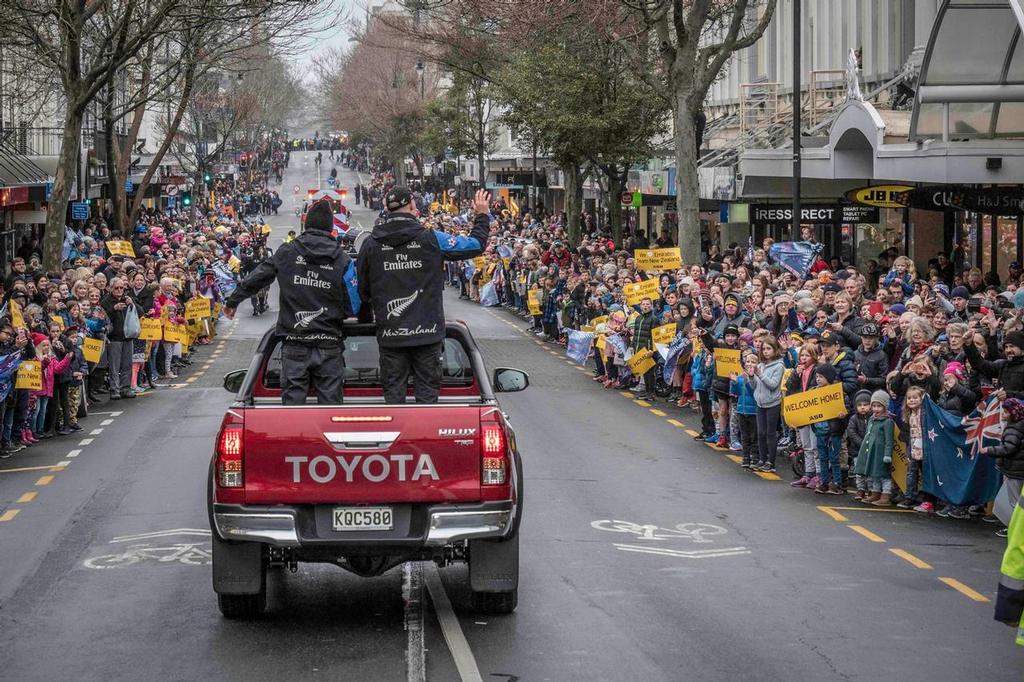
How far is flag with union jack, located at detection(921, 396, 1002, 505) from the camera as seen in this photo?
48.4 feet

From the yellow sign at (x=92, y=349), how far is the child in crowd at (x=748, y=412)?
9.83 metres

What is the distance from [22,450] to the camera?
1984cm

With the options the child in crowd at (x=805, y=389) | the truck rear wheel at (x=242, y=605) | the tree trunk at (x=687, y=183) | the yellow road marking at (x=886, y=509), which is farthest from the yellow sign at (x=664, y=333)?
the truck rear wheel at (x=242, y=605)

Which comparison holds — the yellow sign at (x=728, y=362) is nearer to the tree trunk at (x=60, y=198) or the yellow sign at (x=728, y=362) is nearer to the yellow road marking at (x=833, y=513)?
the yellow road marking at (x=833, y=513)

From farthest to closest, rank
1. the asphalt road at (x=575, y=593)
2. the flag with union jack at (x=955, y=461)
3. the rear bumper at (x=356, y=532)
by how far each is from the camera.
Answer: the flag with union jack at (x=955, y=461)
the rear bumper at (x=356, y=532)
the asphalt road at (x=575, y=593)

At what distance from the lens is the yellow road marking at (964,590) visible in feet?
37.2

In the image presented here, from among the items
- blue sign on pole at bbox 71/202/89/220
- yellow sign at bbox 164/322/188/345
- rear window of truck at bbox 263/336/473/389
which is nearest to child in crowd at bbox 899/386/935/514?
rear window of truck at bbox 263/336/473/389

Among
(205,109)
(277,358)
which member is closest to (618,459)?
(277,358)

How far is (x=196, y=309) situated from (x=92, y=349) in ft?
31.2

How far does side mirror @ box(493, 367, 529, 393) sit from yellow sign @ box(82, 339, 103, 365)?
1337cm

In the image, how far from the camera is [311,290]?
33.8 ft

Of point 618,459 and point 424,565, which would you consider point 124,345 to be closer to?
point 618,459

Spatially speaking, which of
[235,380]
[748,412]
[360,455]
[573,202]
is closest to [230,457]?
[360,455]

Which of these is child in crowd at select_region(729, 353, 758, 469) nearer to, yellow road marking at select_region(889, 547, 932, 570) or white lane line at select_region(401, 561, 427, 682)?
yellow road marking at select_region(889, 547, 932, 570)
